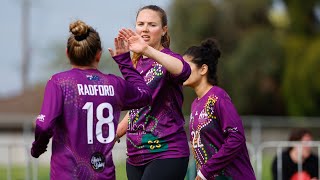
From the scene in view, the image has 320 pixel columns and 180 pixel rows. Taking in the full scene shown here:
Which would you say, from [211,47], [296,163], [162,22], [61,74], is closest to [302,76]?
[296,163]

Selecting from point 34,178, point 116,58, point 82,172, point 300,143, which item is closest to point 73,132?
point 82,172

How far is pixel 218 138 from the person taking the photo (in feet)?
20.2

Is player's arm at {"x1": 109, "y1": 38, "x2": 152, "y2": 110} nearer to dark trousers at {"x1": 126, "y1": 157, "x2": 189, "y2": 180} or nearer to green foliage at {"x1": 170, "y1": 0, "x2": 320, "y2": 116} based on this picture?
dark trousers at {"x1": 126, "y1": 157, "x2": 189, "y2": 180}

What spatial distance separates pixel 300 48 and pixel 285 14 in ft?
6.22

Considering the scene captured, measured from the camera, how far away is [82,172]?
16.5 ft

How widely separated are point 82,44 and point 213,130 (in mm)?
1489

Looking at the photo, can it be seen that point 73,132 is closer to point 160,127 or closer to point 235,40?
point 160,127

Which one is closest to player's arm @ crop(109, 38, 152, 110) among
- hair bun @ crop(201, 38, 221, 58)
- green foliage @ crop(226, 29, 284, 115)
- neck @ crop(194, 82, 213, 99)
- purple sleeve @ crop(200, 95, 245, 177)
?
purple sleeve @ crop(200, 95, 245, 177)

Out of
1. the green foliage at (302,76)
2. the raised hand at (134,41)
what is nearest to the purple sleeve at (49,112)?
the raised hand at (134,41)

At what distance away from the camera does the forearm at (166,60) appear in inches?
213

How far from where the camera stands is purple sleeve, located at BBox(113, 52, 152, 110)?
5.29 metres

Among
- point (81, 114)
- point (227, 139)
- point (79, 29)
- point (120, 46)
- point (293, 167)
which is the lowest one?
point (293, 167)

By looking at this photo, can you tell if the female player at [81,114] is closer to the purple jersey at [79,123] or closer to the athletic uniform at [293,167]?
the purple jersey at [79,123]

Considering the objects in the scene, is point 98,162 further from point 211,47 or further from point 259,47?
point 259,47
